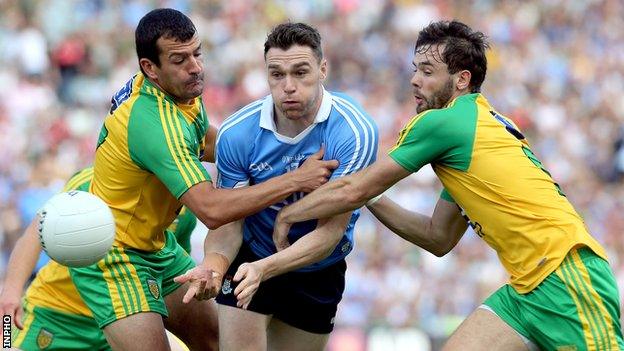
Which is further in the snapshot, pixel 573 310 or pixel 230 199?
pixel 230 199

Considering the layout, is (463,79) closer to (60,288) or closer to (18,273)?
(60,288)

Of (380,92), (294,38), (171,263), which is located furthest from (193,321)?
(380,92)

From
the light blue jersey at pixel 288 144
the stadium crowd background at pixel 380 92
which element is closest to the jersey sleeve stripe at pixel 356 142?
the light blue jersey at pixel 288 144

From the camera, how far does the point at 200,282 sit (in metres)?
7.28

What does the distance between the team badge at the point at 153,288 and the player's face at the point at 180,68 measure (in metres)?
1.18

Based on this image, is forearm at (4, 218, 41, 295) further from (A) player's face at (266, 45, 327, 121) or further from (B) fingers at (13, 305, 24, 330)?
(A) player's face at (266, 45, 327, 121)

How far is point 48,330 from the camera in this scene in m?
8.67

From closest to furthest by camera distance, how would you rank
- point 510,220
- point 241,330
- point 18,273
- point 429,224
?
point 510,220 < point 241,330 < point 429,224 < point 18,273

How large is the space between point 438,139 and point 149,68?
6.11ft

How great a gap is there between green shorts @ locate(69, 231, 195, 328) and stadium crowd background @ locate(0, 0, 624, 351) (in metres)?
6.17

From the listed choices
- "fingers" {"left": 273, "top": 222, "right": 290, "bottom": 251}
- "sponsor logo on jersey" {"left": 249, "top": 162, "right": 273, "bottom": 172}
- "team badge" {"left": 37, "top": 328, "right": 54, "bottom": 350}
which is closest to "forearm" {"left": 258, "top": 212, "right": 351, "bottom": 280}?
"fingers" {"left": 273, "top": 222, "right": 290, "bottom": 251}

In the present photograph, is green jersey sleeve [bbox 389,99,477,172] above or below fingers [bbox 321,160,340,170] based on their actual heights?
above

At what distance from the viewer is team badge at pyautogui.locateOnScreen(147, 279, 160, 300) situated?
812cm

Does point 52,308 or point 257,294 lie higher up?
point 257,294
